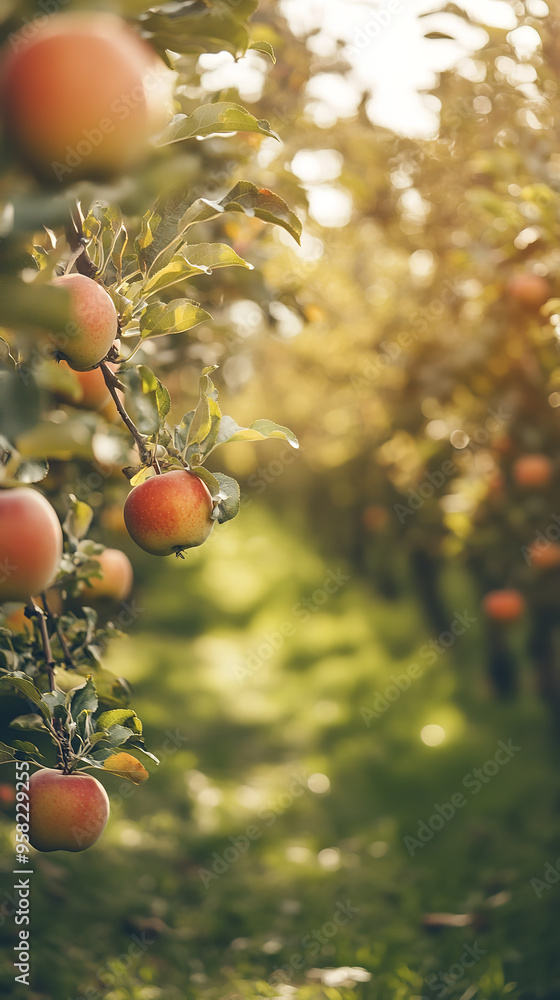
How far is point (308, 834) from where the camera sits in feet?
10.0

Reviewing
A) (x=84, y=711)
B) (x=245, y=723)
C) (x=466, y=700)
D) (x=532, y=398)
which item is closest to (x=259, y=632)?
(x=245, y=723)

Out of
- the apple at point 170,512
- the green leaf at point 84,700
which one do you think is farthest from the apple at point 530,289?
the green leaf at point 84,700

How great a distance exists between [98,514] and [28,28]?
144 centimetres

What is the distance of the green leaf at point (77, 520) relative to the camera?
1.41 meters

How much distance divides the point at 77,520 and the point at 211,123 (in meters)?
0.81

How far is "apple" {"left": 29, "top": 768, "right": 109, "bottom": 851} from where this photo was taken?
3.24 ft

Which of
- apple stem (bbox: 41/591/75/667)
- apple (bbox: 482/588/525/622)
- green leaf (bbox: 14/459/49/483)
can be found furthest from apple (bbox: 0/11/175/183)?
apple (bbox: 482/588/525/622)

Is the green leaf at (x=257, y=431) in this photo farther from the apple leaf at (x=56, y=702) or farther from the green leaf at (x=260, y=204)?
the apple leaf at (x=56, y=702)

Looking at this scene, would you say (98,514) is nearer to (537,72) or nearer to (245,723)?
(537,72)

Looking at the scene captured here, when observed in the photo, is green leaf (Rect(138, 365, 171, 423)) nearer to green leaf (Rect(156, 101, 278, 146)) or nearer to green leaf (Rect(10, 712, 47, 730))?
green leaf (Rect(156, 101, 278, 146))

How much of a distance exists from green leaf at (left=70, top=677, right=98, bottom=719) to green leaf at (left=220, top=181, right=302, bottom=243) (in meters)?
0.67

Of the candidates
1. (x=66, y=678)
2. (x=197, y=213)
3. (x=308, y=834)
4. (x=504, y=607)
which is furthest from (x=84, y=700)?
(x=504, y=607)

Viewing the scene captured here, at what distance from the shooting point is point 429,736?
369 centimetres

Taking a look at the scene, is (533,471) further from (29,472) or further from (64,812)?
(29,472)
